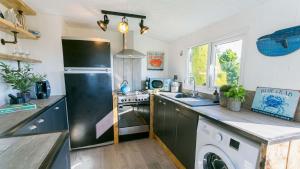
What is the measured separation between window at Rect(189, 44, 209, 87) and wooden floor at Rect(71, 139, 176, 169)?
4.55 ft

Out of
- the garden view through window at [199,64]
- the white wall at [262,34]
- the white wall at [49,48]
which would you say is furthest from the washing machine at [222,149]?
the white wall at [49,48]

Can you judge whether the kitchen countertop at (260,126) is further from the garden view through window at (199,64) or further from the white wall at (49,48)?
the white wall at (49,48)

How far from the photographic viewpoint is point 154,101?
8.80ft

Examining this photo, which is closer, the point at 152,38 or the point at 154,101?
the point at 154,101

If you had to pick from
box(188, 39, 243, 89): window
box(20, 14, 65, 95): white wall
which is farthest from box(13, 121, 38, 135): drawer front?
box(188, 39, 243, 89): window

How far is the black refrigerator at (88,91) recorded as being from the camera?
220 cm

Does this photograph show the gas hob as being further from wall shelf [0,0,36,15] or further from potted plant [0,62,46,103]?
wall shelf [0,0,36,15]

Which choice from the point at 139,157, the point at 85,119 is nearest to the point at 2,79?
the point at 85,119

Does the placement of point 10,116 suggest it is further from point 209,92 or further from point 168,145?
Result: point 209,92

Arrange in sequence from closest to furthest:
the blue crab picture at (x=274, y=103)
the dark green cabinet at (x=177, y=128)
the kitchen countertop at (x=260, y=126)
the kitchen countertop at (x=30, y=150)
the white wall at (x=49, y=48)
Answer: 1. the kitchen countertop at (x=30, y=150)
2. the kitchen countertop at (x=260, y=126)
3. the blue crab picture at (x=274, y=103)
4. the dark green cabinet at (x=177, y=128)
5. the white wall at (x=49, y=48)

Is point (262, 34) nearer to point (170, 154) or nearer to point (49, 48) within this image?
point (170, 154)

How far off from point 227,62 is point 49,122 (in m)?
2.40

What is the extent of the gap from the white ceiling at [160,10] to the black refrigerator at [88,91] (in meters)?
0.45

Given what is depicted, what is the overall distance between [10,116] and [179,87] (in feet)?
8.39
